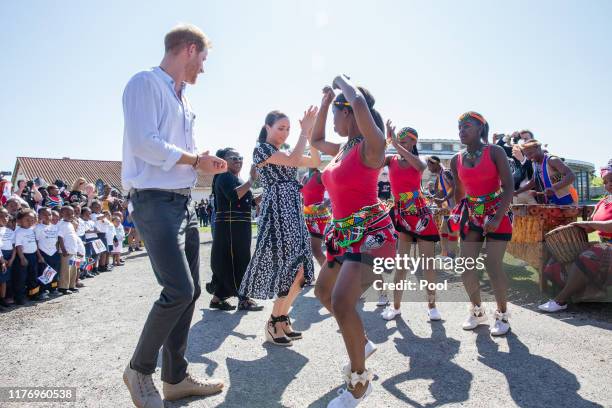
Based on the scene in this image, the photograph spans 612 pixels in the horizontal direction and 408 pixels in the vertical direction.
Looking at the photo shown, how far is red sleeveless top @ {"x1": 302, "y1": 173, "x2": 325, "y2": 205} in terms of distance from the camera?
260 inches

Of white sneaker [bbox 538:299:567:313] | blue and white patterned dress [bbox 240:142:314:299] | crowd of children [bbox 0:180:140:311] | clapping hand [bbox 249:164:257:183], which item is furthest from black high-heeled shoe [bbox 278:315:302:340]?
crowd of children [bbox 0:180:140:311]

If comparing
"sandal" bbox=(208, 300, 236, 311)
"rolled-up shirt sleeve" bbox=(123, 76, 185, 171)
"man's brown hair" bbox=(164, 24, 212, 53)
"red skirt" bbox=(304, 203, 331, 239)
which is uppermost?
"man's brown hair" bbox=(164, 24, 212, 53)

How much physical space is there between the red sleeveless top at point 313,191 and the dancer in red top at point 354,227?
3328 millimetres

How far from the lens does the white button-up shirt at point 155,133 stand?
254cm

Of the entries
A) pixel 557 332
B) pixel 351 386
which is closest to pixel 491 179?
pixel 557 332

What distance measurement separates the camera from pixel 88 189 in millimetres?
12273

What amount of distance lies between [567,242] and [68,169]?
4790 cm

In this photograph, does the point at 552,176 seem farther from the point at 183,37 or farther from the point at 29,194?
the point at 29,194

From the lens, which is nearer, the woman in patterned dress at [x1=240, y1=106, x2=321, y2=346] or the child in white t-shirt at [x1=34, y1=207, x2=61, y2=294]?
the woman in patterned dress at [x1=240, y1=106, x2=321, y2=346]

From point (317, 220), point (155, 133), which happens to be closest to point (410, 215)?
point (317, 220)

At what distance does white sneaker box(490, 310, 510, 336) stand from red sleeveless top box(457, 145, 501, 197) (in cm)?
124

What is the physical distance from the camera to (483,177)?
4520 millimetres

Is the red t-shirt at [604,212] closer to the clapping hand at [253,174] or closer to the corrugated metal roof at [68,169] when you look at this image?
the clapping hand at [253,174]

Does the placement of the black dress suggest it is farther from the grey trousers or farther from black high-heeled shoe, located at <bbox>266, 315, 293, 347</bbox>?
the grey trousers
